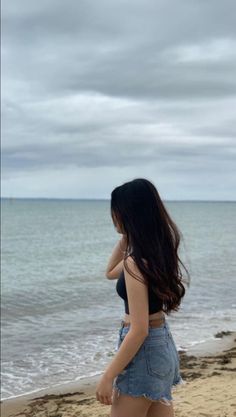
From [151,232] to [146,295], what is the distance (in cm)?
32

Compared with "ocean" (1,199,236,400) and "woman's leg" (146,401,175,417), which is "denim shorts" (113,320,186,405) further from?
"ocean" (1,199,236,400)

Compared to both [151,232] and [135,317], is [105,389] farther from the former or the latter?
[151,232]

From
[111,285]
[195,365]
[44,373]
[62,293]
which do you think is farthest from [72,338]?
[111,285]

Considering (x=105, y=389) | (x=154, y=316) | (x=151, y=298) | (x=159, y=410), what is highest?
(x=151, y=298)

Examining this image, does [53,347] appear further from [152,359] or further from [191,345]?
[152,359]

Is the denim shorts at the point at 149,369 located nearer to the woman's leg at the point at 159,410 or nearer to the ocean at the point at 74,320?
the woman's leg at the point at 159,410

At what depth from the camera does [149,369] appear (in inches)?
113

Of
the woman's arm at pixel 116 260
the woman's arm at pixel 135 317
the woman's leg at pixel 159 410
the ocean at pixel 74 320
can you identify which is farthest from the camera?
the ocean at pixel 74 320

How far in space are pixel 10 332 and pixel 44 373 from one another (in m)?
3.37

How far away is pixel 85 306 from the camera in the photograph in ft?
56.3

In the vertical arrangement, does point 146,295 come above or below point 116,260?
below

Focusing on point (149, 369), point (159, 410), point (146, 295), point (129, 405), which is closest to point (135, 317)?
point (146, 295)

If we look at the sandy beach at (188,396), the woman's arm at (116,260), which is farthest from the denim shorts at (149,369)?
the sandy beach at (188,396)

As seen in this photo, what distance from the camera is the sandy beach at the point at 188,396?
6.55 metres
